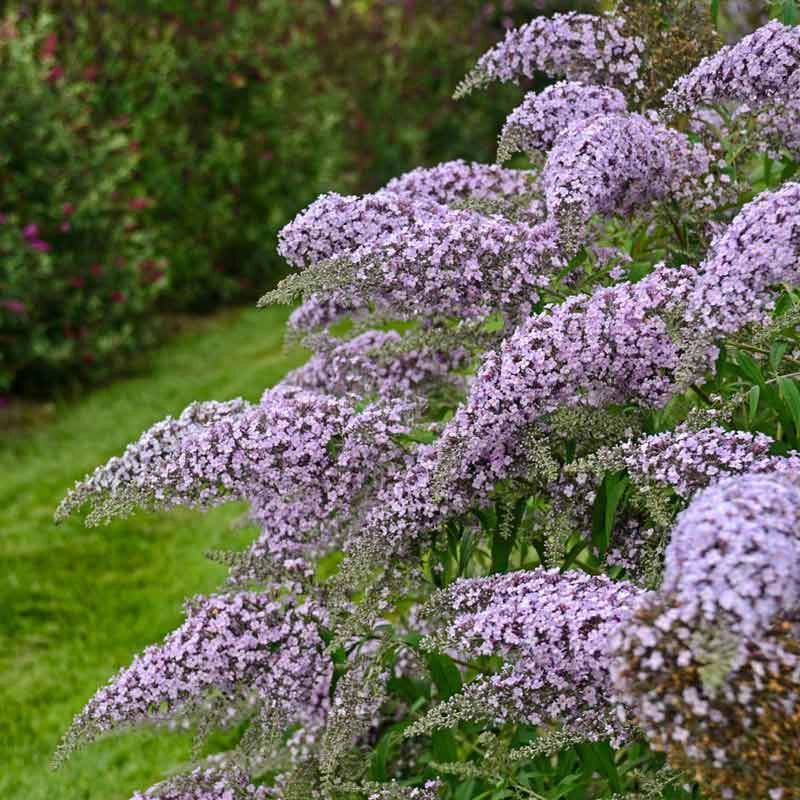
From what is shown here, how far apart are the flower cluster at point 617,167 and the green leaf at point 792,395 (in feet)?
1.98

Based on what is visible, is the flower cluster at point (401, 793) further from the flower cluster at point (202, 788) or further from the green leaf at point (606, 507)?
the green leaf at point (606, 507)

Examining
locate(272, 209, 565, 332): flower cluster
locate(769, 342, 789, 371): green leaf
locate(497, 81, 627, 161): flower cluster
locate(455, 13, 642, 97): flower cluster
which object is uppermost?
locate(455, 13, 642, 97): flower cluster

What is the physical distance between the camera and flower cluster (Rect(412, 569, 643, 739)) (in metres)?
2.22

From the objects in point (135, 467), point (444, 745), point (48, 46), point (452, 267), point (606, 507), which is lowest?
point (444, 745)

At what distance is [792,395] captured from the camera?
2627mm

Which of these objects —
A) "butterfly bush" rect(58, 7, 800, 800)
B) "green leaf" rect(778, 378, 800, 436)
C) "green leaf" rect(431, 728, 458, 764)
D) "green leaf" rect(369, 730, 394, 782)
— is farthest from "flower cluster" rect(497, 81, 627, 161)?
"green leaf" rect(369, 730, 394, 782)

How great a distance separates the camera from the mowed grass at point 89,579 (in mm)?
4691

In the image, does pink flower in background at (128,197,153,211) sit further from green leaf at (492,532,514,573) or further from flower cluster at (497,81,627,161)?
green leaf at (492,532,514,573)

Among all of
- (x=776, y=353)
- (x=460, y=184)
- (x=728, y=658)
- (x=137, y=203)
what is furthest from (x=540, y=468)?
(x=137, y=203)

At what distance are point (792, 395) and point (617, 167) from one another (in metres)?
0.70

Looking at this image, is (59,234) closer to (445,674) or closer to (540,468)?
(445,674)

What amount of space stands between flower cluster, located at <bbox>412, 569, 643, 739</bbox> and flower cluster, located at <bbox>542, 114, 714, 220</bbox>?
3.09ft

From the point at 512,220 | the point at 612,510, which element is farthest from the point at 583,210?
the point at 612,510

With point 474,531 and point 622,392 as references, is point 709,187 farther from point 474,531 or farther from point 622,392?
point 474,531
